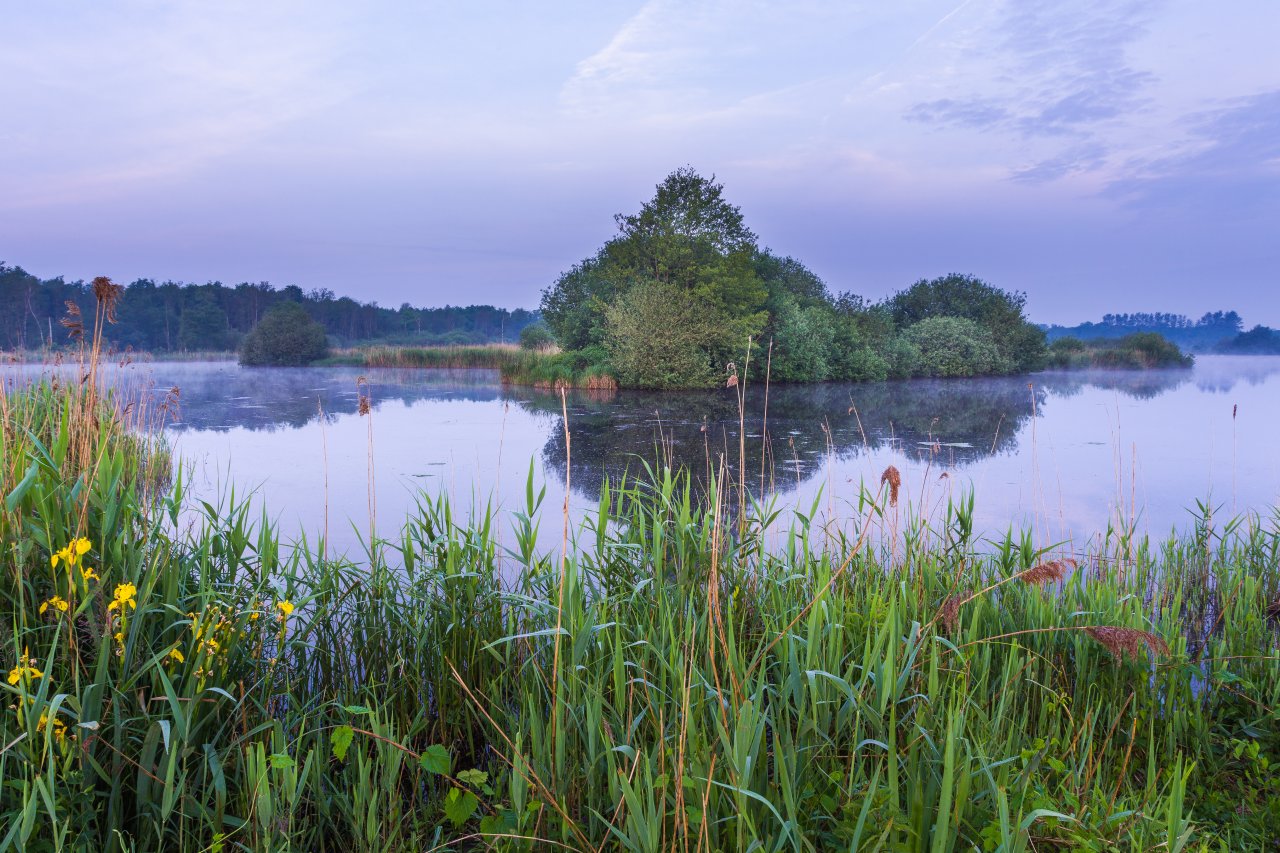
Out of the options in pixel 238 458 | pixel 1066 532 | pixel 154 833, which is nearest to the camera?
pixel 154 833

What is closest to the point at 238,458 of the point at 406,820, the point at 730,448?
the point at 730,448

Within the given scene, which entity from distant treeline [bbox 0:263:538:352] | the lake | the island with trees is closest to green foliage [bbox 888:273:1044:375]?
the island with trees

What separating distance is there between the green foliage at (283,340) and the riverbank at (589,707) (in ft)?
152

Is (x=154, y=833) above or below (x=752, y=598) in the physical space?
below

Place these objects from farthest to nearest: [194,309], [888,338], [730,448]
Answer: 1. [194,309]
2. [888,338]
3. [730,448]

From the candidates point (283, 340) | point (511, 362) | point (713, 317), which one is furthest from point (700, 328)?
point (283, 340)

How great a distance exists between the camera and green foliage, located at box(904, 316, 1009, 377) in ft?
123

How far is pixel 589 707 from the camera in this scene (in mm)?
2104

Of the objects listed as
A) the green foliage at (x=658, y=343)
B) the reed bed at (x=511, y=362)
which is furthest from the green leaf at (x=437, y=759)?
the green foliage at (x=658, y=343)

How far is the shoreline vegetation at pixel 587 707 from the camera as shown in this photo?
182 centimetres

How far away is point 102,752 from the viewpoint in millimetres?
2088

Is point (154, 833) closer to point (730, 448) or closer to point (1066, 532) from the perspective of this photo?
point (1066, 532)

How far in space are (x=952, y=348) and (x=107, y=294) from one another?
39.2m

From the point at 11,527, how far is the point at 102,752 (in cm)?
83
